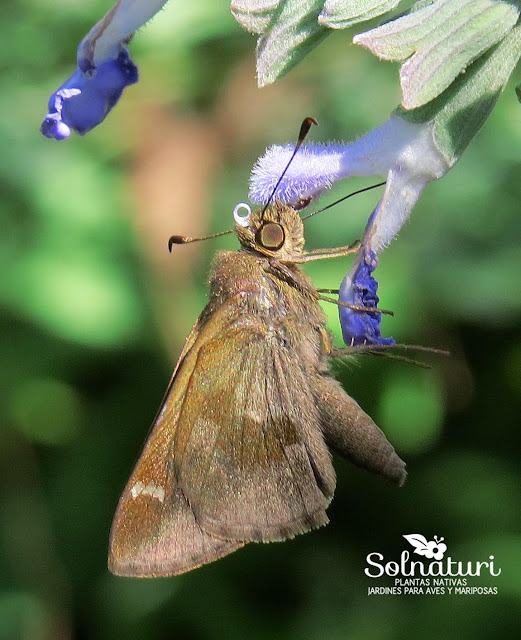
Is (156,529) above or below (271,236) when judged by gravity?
below

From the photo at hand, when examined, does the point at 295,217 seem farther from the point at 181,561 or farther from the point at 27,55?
the point at 27,55

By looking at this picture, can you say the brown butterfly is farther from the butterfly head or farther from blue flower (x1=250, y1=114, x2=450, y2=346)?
blue flower (x1=250, y1=114, x2=450, y2=346)

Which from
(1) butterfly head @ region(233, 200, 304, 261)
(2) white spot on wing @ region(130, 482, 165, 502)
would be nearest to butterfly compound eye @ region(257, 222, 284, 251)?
(1) butterfly head @ region(233, 200, 304, 261)

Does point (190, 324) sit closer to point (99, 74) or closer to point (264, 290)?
point (264, 290)

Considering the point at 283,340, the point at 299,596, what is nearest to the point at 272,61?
the point at 283,340

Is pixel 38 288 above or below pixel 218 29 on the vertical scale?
below

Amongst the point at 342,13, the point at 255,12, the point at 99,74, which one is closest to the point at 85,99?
the point at 99,74
